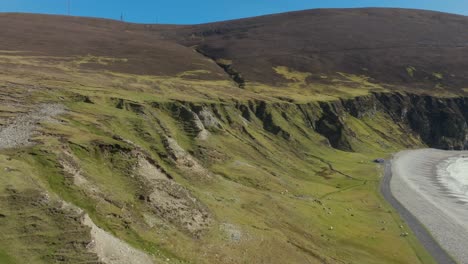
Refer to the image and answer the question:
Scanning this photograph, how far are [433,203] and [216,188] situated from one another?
59033 millimetres

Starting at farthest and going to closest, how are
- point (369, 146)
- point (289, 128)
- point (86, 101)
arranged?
1. point (369, 146)
2. point (289, 128)
3. point (86, 101)

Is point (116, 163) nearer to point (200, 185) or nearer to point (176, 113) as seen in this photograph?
point (200, 185)

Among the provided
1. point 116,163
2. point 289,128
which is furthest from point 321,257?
point 289,128

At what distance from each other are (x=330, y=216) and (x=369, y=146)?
373 ft

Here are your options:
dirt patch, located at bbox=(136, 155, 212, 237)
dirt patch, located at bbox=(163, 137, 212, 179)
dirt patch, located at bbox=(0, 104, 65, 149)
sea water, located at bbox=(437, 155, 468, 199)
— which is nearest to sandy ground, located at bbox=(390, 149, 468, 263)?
Answer: sea water, located at bbox=(437, 155, 468, 199)

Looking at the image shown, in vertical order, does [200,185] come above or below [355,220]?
above

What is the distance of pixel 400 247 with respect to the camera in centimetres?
7525

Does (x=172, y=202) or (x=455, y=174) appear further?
(x=455, y=174)

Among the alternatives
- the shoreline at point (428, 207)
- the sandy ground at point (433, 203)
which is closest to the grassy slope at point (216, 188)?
the shoreline at point (428, 207)

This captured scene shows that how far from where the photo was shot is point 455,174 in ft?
502

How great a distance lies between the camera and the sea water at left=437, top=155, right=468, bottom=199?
128450 millimetres

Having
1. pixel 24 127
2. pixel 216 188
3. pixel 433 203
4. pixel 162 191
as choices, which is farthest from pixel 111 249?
pixel 433 203

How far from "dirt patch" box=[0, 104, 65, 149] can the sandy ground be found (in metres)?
67.5

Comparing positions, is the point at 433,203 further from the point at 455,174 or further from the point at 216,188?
the point at 216,188
